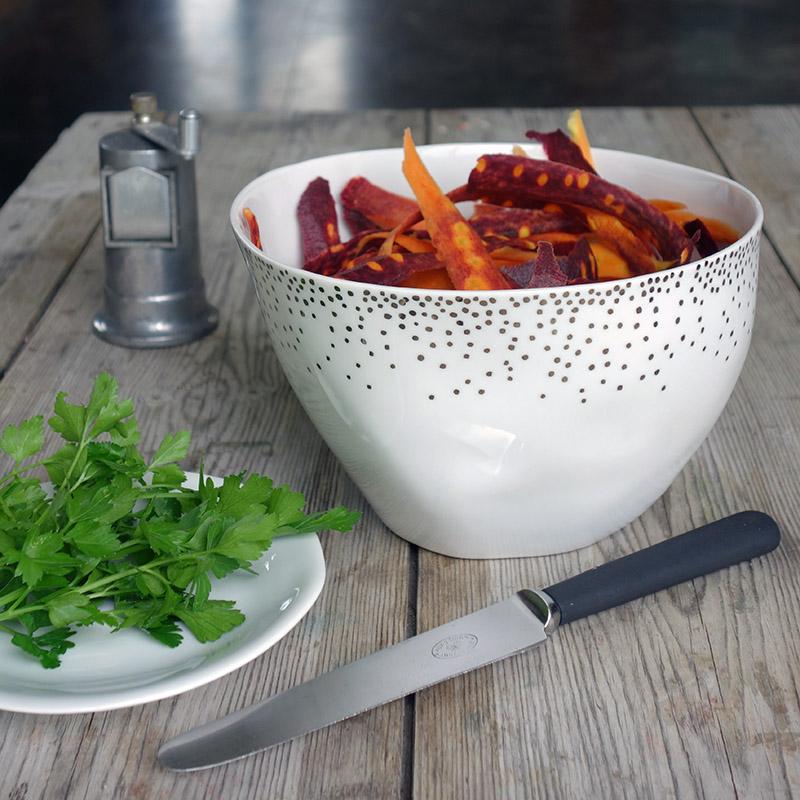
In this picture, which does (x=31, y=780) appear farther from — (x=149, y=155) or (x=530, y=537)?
(x=149, y=155)

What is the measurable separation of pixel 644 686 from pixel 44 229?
0.99 metres

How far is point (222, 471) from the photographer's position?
35.1 inches

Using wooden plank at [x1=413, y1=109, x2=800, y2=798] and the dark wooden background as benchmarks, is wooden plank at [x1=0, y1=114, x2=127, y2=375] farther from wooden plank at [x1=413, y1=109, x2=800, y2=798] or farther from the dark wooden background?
the dark wooden background

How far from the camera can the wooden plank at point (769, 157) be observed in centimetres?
133

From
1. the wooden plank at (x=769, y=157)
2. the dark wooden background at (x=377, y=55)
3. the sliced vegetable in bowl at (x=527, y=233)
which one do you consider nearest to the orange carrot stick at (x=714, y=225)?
the sliced vegetable in bowl at (x=527, y=233)

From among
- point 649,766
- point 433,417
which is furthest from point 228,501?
point 649,766

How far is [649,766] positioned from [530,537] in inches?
7.5

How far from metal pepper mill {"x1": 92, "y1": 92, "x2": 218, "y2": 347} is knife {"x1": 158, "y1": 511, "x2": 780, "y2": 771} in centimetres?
57

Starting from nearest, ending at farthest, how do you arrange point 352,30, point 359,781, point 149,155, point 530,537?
point 359,781 → point 530,537 → point 149,155 → point 352,30

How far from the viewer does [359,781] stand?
58 cm

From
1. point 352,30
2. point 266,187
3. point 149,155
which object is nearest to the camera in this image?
point 266,187

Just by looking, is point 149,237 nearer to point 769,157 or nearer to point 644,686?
point 644,686

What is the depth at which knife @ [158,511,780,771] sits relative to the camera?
60 cm

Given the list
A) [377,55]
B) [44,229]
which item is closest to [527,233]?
[44,229]
